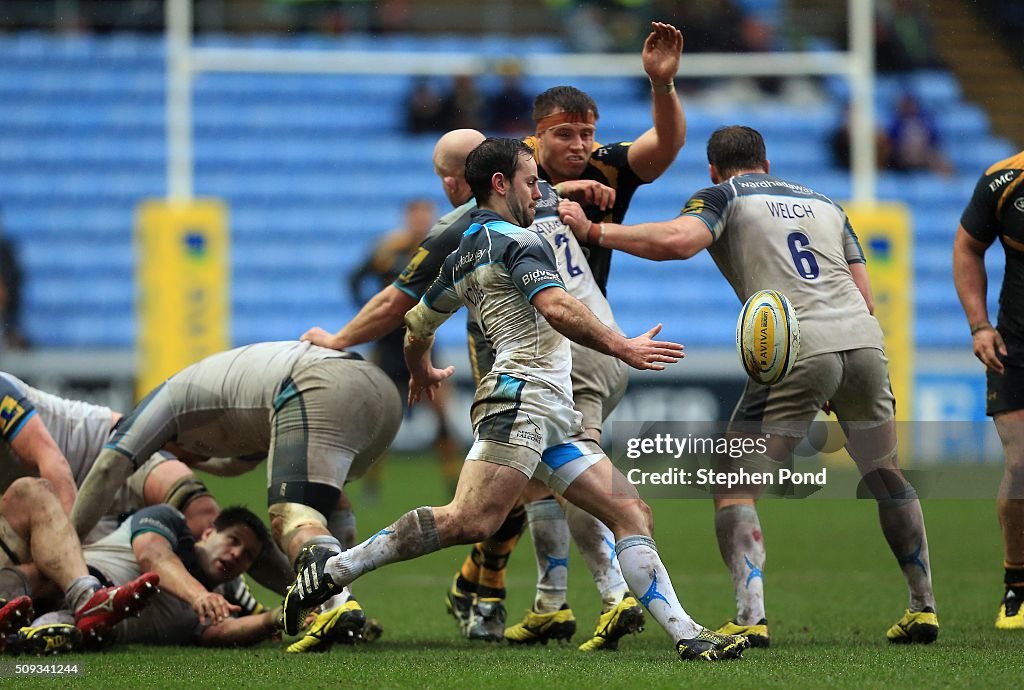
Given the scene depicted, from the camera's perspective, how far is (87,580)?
6031 millimetres

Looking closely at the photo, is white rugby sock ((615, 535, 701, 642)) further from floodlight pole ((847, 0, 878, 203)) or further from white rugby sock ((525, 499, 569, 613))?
floodlight pole ((847, 0, 878, 203))

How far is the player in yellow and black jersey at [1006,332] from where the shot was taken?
6730mm

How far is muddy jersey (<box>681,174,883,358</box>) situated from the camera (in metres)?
6.36

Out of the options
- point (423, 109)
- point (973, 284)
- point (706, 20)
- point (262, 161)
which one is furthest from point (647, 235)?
point (262, 161)

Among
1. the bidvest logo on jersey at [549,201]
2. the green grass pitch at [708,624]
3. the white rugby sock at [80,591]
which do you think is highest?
the bidvest logo on jersey at [549,201]

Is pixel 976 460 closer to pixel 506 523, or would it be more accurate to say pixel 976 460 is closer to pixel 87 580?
pixel 506 523

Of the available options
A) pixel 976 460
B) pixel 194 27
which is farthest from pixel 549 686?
pixel 194 27

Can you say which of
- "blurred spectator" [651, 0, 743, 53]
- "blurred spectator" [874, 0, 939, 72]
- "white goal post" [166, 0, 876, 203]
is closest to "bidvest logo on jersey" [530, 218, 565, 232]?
"white goal post" [166, 0, 876, 203]

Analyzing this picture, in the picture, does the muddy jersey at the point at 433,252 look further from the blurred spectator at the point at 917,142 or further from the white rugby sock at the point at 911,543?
the blurred spectator at the point at 917,142

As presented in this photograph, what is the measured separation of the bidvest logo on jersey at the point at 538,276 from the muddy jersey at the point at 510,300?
0.05 meters

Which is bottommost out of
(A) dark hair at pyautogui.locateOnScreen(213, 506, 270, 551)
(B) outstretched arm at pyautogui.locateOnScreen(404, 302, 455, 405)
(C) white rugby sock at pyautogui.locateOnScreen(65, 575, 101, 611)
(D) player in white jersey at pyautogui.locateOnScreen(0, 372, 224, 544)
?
(C) white rugby sock at pyautogui.locateOnScreen(65, 575, 101, 611)

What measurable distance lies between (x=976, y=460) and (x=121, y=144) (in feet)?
43.7

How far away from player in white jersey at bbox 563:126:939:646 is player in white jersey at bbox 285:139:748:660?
0.54 m

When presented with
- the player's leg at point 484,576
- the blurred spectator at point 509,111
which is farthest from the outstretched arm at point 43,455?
the blurred spectator at point 509,111
